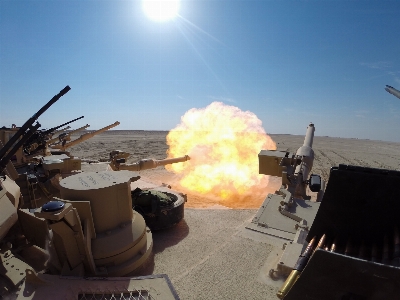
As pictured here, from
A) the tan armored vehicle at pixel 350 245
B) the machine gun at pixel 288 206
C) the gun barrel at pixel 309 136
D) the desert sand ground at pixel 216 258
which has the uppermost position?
the gun barrel at pixel 309 136

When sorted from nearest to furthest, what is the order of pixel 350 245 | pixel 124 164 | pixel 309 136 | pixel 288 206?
pixel 350 245 → pixel 288 206 → pixel 124 164 → pixel 309 136

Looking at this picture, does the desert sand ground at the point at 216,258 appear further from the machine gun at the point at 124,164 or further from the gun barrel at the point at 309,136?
the gun barrel at the point at 309,136

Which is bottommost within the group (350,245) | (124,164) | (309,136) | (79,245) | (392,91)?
(79,245)

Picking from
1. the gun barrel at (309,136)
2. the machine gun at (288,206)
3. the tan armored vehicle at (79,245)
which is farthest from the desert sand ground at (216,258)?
the gun barrel at (309,136)

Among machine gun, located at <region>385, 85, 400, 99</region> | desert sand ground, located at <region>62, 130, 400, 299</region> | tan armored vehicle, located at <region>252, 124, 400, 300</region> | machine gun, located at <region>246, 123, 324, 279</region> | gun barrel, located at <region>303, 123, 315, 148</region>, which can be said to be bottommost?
desert sand ground, located at <region>62, 130, 400, 299</region>

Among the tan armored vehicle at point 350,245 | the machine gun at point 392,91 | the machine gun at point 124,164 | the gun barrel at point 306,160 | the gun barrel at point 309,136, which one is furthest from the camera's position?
the gun barrel at point 309,136

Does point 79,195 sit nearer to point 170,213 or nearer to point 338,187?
point 170,213

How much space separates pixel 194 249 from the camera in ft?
17.2

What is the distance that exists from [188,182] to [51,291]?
12.2 metres

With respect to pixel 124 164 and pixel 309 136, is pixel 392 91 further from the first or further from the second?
pixel 124 164

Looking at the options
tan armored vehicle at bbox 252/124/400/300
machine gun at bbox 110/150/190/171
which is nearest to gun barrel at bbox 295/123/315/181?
tan armored vehicle at bbox 252/124/400/300

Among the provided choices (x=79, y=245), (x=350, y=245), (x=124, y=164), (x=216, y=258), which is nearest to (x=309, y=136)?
(x=124, y=164)

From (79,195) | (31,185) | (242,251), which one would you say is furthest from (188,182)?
(79,195)

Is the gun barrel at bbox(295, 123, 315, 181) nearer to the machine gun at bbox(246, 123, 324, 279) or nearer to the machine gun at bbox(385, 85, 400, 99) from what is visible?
the machine gun at bbox(246, 123, 324, 279)
